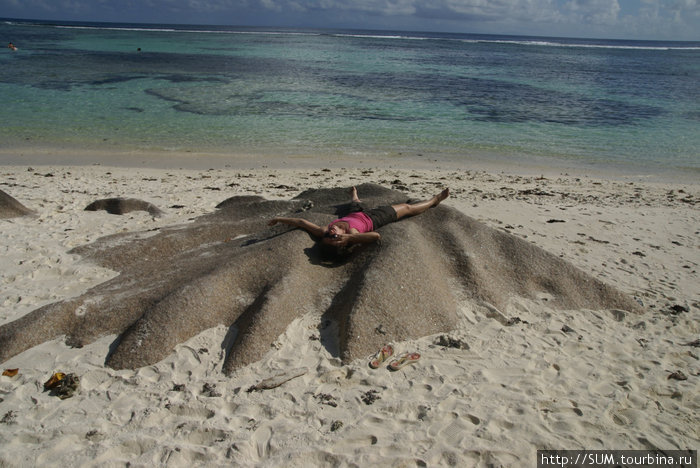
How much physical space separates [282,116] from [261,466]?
16.6 metres

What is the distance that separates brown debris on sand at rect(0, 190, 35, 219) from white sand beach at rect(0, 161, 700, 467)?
1649 mm

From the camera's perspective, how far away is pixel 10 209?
7797 millimetres

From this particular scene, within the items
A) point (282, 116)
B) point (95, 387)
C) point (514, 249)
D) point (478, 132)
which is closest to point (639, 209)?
point (514, 249)

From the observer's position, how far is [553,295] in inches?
217

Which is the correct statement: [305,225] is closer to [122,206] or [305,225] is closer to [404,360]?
[404,360]

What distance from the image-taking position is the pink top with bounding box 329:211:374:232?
575 cm

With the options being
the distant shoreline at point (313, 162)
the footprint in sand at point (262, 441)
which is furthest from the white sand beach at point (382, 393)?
the distant shoreline at point (313, 162)

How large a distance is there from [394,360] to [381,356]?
0.42 feet

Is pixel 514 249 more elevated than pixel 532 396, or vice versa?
pixel 514 249

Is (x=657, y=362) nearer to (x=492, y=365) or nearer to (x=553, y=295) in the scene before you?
(x=553, y=295)

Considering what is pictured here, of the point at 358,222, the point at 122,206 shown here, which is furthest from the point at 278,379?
the point at 122,206

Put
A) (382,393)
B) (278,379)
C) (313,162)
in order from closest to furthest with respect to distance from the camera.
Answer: (382,393)
(278,379)
(313,162)

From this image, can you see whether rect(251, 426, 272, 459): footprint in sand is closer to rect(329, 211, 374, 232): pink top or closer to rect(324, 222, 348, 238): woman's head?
rect(324, 222, 348, 238): woman's head

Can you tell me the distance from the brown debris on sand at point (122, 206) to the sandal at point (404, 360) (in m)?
5.73
